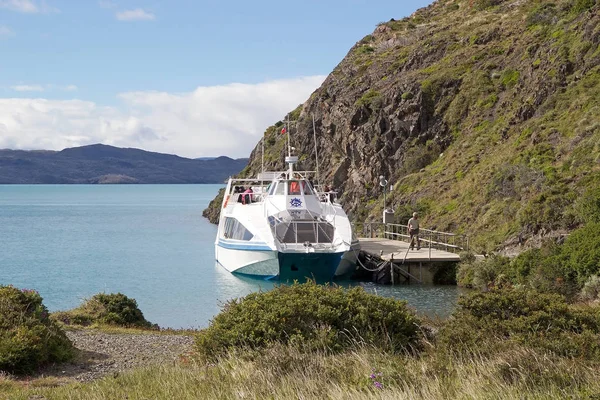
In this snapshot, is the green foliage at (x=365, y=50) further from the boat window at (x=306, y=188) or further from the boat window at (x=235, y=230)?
the boat window at (x=306, y=188)

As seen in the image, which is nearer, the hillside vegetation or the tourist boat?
the hillside vegetation

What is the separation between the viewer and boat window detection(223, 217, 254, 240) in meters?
37.5

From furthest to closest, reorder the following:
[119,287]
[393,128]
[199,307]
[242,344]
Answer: [393,128] → [119,287] → [199,307] → [242,344]

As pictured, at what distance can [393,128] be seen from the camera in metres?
59.2

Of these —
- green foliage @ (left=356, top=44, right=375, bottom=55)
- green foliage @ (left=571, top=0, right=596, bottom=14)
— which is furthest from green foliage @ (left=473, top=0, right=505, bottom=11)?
green foliage @ (left=571, top=0, right=596, bottom=14)

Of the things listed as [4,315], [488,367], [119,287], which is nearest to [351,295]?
[488,367]

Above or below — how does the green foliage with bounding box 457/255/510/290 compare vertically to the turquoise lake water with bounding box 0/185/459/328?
above

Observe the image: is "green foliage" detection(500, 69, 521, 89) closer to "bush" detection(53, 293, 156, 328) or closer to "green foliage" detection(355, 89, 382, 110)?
"green foliage" detection(355, 89, 382, 110)

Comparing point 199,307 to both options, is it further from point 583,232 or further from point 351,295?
point 351,295

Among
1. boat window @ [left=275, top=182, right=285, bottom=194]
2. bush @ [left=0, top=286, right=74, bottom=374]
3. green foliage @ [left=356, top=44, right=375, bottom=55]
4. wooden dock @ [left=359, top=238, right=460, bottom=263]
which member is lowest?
wooden dock @ [left=359, top=238, right=460, bottom=263]

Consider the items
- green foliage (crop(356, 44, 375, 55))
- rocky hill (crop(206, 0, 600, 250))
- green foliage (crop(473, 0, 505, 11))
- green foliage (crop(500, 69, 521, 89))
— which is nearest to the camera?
rocky hill (crop(206, 0, 600, 250))

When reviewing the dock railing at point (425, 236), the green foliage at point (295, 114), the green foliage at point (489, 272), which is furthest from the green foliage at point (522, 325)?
the green foliage at point (295, 114)

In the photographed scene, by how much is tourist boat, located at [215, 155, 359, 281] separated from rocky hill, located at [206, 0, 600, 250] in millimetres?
6423

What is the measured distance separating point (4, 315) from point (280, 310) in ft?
17.2
